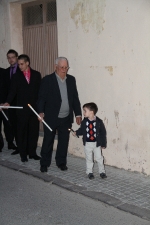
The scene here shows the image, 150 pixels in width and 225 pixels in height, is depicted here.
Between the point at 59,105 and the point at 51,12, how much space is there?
2.67m

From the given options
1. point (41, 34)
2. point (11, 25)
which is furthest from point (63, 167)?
point (11, 25)

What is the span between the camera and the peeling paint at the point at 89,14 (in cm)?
666

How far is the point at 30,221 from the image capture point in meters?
4.74

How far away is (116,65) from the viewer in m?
6.50

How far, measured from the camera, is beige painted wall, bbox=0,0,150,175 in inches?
240

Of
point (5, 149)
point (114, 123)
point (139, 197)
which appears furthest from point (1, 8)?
point (139, 197)

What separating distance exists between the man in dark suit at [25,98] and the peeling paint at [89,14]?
3.83ft

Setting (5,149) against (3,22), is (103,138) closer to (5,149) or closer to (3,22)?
(5,149)

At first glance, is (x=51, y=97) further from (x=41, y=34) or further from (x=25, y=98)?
(x=41, y=34)

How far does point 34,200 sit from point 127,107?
2152 millimetres

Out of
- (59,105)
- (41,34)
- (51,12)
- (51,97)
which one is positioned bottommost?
(59,105)

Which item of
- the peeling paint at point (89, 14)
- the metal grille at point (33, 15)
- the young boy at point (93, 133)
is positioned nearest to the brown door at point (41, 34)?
the metal grille at point (33, 15)

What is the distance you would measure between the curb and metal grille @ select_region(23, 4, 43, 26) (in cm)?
322

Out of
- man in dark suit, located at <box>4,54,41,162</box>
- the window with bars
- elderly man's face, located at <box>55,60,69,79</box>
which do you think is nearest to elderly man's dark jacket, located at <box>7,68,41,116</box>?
man in dark suit, located at <box>4,54,41,162</box>
